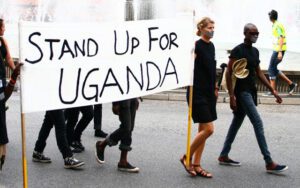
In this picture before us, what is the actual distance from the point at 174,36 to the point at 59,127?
150 centimetres

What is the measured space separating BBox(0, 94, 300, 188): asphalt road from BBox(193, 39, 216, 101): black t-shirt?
2.83 ft

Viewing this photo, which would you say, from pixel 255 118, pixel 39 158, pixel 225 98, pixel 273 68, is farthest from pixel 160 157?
pixel 273 68

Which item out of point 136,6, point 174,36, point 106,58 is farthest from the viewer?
point 136,6

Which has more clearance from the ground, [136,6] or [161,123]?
[136,6]

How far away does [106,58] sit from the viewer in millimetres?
5348

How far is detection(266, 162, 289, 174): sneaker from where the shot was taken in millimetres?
6051

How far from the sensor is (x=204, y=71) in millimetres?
5828

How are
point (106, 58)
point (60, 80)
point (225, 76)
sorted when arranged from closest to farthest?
1. point (60, 80)
2. point (106, 58)
3. point (225, 76)

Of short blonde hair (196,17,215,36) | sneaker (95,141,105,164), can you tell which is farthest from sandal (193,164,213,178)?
short blonde hair (196,17,215,36)

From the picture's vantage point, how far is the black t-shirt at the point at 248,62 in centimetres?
607

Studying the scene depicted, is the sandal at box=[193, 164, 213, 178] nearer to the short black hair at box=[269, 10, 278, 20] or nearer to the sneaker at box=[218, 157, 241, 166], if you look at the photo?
the sneaker at box=[218, 157, 241, 166]

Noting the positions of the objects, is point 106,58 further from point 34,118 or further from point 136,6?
point 136,6

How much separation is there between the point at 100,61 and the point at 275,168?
2.18m

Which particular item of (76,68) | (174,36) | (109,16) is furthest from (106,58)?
(109,16)
